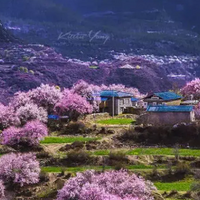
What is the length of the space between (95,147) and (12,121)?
13.5 meters

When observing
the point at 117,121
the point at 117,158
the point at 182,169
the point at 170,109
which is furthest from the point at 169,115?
the point at 182,169

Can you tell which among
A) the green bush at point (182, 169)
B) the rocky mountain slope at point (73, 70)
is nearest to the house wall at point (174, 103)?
the rocky mountain slope at point (73, 70)

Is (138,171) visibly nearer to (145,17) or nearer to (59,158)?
(59,158)

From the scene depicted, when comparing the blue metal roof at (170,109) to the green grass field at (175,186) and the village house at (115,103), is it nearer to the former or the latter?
the village house at (115,103)

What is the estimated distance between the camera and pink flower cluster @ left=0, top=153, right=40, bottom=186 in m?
38.8

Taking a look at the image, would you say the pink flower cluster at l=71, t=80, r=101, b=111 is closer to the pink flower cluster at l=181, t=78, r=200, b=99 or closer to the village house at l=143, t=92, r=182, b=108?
the village house at l=143, t=92, r=182, b=108

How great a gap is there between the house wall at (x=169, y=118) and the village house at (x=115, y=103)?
1664cm

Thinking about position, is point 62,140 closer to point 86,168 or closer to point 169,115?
point 86,168

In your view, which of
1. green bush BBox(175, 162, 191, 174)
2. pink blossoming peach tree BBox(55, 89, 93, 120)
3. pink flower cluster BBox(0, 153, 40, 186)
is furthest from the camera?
pink blossoming peach tree BBox(55, 89, 93, 120)

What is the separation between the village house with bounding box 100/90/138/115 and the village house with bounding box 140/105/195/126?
1619cm

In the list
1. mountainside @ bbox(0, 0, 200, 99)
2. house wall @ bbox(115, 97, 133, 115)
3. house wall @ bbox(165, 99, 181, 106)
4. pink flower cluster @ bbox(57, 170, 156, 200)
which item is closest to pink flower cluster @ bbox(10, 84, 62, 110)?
house wall @ bbox(115, 97, 133, 115)

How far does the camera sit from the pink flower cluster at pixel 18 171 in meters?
38.8

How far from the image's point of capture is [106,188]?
28750 millimetres

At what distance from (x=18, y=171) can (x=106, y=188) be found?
39.8 feet
